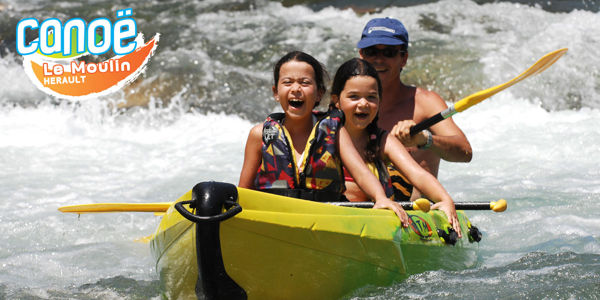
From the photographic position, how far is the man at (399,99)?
3576 millimetres

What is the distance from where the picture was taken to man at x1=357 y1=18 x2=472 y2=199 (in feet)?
11.7

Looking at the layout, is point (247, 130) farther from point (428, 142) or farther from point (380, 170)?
point (380, 170)

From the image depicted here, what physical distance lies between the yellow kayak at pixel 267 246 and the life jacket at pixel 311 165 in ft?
1.04

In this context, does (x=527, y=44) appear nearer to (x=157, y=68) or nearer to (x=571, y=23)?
(x=571, y=23)

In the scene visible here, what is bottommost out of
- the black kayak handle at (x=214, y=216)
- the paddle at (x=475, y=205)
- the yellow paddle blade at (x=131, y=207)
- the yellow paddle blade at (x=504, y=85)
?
the paddle at (x=475, y=205)

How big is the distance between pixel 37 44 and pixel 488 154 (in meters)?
5.54

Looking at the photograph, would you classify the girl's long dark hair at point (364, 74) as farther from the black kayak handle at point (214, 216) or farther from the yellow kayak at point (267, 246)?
the black kayak handle at point (214, 216)

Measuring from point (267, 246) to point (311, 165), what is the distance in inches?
27.4

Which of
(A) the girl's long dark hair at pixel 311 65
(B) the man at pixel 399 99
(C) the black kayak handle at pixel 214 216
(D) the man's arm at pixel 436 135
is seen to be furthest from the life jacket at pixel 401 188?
(C) the black kayak handle at pixel 214 216

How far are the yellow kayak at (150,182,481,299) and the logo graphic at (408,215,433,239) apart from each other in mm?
155

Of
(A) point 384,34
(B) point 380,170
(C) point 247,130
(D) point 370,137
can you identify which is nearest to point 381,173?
(B) point 380,170

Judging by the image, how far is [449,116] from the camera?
3.45 metres

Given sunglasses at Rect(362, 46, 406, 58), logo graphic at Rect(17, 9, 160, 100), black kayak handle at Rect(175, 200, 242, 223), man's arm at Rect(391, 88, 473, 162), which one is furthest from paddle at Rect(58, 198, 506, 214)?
logo graphic at Rect(17, 9, 160, 100)

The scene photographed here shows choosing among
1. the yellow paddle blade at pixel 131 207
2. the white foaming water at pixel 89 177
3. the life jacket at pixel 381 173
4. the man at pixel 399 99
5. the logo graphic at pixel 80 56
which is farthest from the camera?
the logo graphic at pixel 80 56
